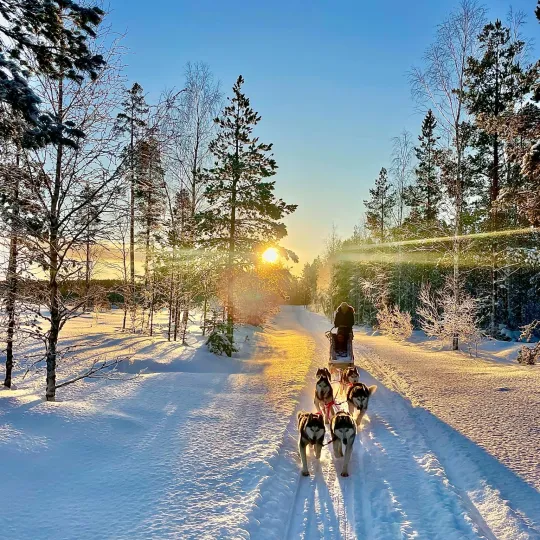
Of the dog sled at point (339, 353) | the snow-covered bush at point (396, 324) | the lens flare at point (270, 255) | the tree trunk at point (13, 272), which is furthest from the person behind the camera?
the snow-covered bush at point (396, 324)

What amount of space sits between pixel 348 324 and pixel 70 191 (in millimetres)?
8314

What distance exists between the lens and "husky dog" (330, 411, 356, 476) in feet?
18.0

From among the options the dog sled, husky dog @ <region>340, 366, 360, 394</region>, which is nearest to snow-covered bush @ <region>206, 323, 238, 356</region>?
the dog sled

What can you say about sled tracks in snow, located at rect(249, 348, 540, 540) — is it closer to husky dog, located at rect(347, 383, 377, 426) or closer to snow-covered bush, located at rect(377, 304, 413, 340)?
husky dog, located at rect(347, 383, 377, 426)

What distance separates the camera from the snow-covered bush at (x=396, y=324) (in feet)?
85.6

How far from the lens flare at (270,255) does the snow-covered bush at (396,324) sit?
12192 mm

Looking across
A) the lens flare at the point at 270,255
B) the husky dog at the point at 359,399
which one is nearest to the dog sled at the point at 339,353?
the husky dog at the point at 359,399

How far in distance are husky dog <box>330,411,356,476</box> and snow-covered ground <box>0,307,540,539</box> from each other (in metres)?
0.21

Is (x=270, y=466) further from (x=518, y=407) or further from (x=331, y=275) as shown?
(x=331, y=275)

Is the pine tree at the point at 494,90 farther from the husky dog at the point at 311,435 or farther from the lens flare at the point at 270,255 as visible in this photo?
the husky dog at the point at 311,435

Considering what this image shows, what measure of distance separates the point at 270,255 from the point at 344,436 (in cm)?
1282

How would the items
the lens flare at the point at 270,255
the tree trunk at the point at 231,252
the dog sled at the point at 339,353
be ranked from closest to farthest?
1. the dog sled at the point at 339,353
2. the tree trunk at the point at 231,252
3. the lens flare at the point at 270,255

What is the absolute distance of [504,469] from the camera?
5.46 metres

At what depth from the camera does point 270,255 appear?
59.1 ft
